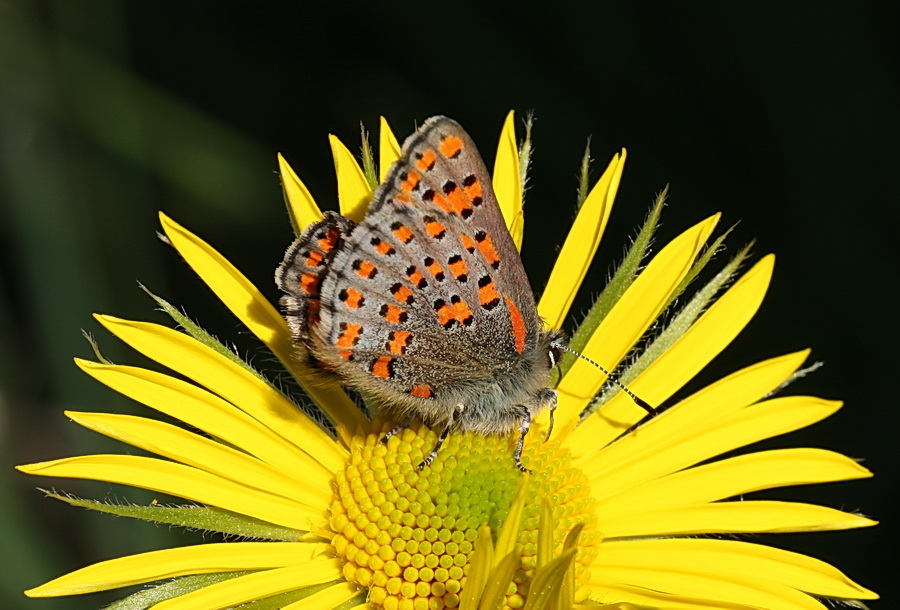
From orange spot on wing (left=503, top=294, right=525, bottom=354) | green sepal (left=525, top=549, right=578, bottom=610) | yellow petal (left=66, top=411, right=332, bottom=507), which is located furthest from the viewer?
orange spot on wing (left=503, top=294, right=525, bottom=354)

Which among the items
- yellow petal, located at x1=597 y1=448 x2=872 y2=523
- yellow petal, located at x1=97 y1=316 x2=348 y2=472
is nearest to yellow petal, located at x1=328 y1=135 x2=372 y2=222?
yellow petal, located at x1=97 y1=316 x2=348 y2=472

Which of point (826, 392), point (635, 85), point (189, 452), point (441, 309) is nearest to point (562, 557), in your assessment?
point (441, 309)

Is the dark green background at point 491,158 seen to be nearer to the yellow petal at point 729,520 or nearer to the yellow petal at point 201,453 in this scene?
the yellow petal at point 729,520

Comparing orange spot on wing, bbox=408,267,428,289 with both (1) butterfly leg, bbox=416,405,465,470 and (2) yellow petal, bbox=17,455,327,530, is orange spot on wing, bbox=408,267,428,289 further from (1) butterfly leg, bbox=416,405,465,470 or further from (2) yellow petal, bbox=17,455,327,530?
(2) yellow petal, bbox=17,455,327,530

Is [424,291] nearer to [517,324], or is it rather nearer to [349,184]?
[517,324]

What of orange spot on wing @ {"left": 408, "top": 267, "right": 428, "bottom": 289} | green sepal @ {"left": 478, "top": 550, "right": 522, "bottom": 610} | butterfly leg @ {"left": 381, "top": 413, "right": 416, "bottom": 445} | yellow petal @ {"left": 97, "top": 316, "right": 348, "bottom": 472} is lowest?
green sepal @ {"left": 478, "top": 550, "right": 522, "bottom": 610}

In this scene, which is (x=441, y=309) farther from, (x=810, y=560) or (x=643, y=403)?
(x=810, y=560)
